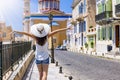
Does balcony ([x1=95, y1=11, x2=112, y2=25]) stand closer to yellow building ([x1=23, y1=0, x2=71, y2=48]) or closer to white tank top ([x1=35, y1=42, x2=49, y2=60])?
white tank top ([x1=35, y1=42, x2=49, y2=60])

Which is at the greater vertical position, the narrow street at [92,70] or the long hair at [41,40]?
the long hair at [41,40]

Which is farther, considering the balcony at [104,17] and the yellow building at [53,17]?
the yellow building at [53,17]

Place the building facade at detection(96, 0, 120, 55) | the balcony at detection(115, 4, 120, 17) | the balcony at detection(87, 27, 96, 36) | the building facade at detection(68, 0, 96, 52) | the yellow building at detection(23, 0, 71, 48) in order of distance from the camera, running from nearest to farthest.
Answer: the balcony at detection(115, 4, 120, 17)
the building facade at detection(96, 0, 120, 55)
the balcony at detection(87, 27, 96, 36)
the building facade at detection(68, 0, 96, 52)
the yellow building at detection(23, 0, 71, 48)

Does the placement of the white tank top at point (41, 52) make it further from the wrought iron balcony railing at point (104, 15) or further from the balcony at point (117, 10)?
the wrought iron balcony railing at point (104, 15)

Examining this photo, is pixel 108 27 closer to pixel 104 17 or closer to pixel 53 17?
pixel 104 17

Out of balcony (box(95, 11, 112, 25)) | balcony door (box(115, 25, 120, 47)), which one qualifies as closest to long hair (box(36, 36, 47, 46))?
balcony door (box(115, 25, 120, 47))

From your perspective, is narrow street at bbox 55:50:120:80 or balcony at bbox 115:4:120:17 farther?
balcony at bbox 115:4:120:17

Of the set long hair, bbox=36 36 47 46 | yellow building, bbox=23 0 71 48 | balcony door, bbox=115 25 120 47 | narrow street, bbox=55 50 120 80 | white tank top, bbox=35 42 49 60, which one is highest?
yellow building, bbox=23 0 71 48

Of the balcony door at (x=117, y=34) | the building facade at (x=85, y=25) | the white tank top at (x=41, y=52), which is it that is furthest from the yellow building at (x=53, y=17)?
the white tank top at (x=41, y=52)

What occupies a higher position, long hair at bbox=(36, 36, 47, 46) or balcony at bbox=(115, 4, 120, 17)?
balcony at bbox=(115, 4, 120, 17)

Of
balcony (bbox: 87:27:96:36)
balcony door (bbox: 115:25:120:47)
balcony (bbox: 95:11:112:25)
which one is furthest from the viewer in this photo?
balcony (bbox: 87:27:96:36)

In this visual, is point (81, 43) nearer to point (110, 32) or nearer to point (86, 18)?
point (86, 18)

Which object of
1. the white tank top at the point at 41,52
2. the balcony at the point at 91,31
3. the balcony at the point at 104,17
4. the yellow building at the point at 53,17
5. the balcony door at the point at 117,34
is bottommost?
the white tank top at the point at 41,52

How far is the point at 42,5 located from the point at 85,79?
101 meters
